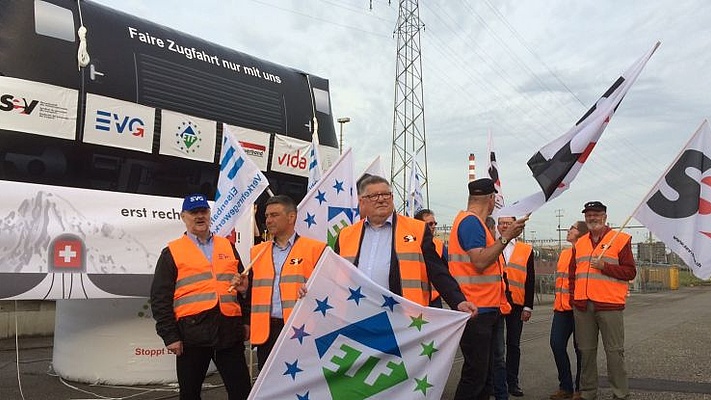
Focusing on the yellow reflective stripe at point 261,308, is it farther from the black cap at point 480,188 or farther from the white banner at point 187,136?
the white banner at point 187,136

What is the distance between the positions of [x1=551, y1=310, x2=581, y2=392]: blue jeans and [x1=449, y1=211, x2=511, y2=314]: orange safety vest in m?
2.25

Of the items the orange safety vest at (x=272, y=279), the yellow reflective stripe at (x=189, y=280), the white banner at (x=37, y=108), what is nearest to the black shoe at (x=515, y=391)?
the orange safety vest at (x=272, y=279)

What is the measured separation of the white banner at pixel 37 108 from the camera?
16.3 ft

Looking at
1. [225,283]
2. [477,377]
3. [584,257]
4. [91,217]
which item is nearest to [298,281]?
[225,283]

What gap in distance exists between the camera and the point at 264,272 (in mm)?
4262

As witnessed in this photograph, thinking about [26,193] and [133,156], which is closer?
[26,193]

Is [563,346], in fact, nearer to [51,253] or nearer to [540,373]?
[540,373]

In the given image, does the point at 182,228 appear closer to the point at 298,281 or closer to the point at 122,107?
the point at 122,107

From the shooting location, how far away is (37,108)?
16.9 ft

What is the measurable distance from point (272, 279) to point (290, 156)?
3.34m

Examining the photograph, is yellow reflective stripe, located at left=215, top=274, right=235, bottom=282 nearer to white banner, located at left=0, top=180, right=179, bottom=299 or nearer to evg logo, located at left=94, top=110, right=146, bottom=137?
white banner, located at left=0, top=180, right=179, bottom=299

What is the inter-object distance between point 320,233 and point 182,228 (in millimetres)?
1435

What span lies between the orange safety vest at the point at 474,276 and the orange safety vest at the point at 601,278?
1.81m

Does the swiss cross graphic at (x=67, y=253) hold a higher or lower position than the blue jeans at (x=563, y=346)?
higher
